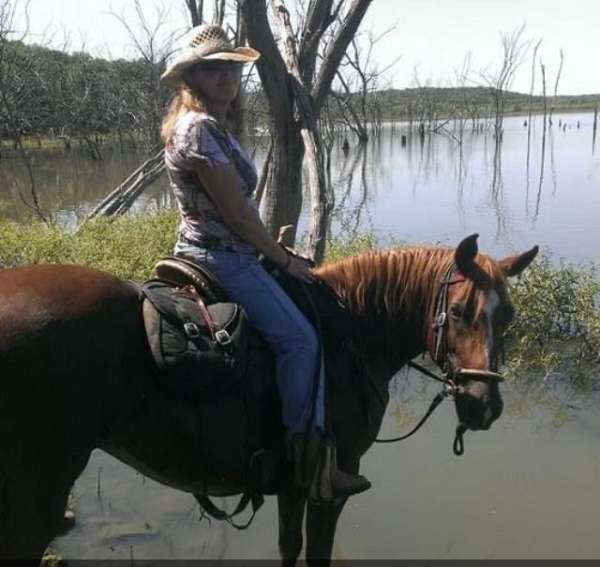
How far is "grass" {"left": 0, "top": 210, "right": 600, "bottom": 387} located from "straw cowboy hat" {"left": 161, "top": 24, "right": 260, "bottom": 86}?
4887 millimetres

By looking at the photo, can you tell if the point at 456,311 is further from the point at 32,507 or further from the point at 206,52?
the point at 32,507

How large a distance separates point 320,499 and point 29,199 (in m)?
19.5

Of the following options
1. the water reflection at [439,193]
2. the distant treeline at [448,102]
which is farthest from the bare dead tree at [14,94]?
the distant treeline at [448,102]

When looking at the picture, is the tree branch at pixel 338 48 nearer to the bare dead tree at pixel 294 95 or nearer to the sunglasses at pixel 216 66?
the bare dead tree at pixel 294 95

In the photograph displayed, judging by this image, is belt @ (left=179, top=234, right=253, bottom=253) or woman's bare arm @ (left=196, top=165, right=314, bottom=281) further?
belt @ (left=179, top=234, right=253, bottom=253)

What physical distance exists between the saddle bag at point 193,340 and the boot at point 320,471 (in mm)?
404

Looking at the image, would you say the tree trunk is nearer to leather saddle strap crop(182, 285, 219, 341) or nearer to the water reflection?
leather saddle strap crop(182, 285, 219, 341)

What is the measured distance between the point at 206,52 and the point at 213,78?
0.33ft

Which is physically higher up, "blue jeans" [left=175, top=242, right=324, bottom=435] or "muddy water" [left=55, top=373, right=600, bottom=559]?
"blue jeans" [left=175, top=242, right=324, bottom=435]

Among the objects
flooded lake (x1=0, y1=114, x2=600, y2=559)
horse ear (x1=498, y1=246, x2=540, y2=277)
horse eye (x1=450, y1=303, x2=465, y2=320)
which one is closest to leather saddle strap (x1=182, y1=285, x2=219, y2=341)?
horse eye (x1=450, y1=303, x2=465, y2=320)

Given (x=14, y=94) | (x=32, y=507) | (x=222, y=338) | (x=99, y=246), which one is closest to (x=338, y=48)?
(x=99, y=246)

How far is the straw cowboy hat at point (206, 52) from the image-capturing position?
251cm

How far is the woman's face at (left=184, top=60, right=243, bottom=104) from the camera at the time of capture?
8.40ft

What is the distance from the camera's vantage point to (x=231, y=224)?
2.59 m
